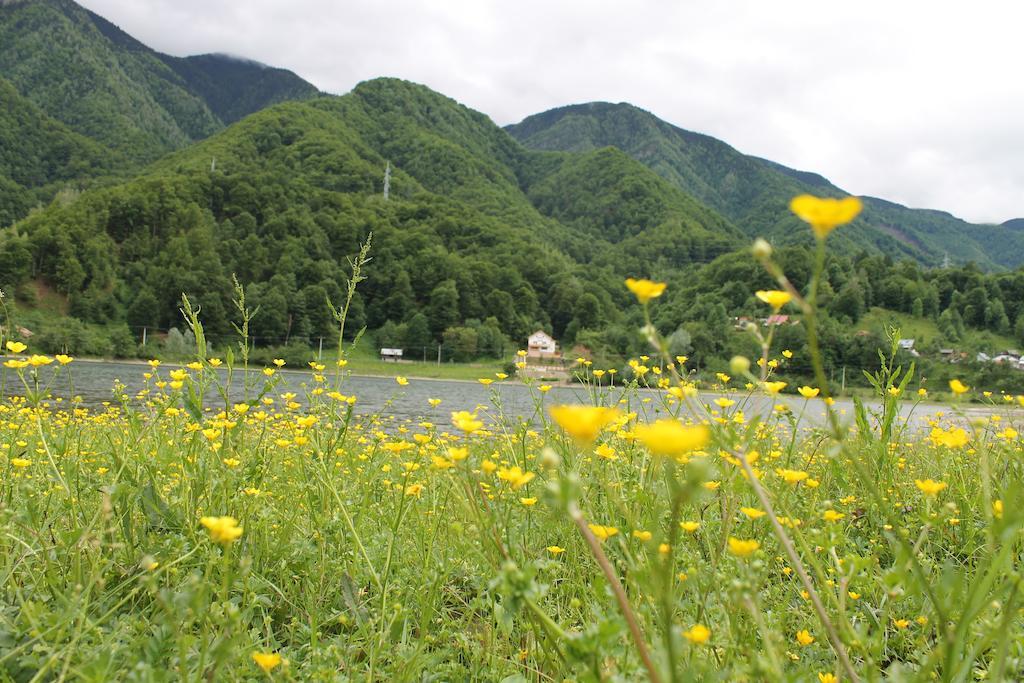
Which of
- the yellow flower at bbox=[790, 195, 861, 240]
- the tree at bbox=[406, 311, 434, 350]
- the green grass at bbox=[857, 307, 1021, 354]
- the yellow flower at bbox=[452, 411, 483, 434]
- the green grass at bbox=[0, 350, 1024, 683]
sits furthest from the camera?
the tree at bbox=[406, 311, 434, 350]

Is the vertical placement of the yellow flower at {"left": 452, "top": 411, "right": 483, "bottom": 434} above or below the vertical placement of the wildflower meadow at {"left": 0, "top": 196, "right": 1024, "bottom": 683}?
above

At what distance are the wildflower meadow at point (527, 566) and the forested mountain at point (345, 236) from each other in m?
30.7

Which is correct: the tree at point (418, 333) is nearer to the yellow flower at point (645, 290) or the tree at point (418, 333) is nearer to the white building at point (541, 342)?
the white building at point (541, 342)

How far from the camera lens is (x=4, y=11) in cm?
14500

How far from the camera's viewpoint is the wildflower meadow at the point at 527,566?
885 mm

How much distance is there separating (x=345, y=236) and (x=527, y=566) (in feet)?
249

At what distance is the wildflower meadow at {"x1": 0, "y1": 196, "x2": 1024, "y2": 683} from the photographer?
0.89 meters

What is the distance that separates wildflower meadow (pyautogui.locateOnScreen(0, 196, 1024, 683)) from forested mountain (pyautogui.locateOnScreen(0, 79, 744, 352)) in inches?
1207

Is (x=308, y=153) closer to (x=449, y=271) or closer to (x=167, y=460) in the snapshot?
(x=449, y=271)

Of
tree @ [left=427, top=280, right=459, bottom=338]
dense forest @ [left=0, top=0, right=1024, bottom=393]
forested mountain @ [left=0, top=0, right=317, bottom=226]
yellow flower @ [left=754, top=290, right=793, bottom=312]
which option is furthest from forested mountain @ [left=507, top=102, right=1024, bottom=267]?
yellow flower @ [left=754, top=290, right=793, bottom=312]

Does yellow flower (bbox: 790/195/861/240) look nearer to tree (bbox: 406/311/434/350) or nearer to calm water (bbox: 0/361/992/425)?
calm water (bbox: 0/361/992/425)

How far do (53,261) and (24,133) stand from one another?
60888mm

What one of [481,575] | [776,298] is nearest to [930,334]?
[481,575]

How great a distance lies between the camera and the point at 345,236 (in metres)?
72.6
